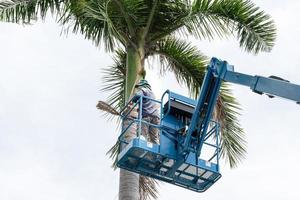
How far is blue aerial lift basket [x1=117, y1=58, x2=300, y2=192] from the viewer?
35.7 feet

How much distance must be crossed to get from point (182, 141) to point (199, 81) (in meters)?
3.04

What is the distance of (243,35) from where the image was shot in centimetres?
1355

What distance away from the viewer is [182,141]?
36.2 feet

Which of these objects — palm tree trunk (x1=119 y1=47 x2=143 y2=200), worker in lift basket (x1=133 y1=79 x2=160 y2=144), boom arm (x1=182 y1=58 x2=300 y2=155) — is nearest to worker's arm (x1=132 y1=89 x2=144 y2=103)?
worker in lift basket (x1=133 y1=79 x2=160 y2=144)

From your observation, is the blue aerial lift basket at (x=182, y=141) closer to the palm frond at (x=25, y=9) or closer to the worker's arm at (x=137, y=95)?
the worker's arm at (x=137, y=95)

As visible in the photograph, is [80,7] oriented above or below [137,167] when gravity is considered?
above

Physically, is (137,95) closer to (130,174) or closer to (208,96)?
(208,96)

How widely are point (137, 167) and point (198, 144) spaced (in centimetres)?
96

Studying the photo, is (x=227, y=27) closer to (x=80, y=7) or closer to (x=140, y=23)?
(x=140, y=23)

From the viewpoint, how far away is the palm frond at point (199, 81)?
44.3 feet

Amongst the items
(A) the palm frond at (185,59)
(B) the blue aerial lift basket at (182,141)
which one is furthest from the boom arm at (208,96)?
(A) the palm frond at (185,59)

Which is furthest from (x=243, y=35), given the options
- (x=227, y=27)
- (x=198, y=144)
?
(x=198, y=144)

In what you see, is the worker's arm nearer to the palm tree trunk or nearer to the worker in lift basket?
the worker in lift basket

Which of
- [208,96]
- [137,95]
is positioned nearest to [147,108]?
[137,95]
